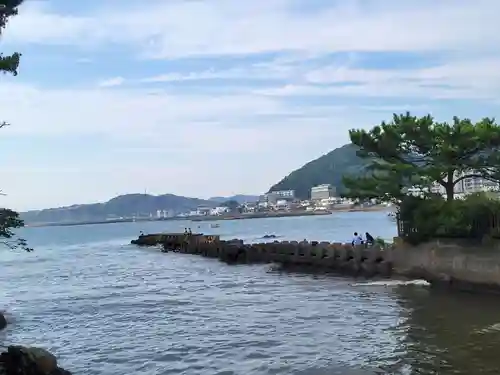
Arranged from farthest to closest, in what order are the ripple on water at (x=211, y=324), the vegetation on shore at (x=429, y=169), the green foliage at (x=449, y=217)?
the vegetation on shore at (x=429, y=169) → the green foliage at (x=449, y=217) → the ripple on water at (x=211, y=324)

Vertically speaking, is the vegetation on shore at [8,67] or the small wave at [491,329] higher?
the vegetation on shore at [8,67]

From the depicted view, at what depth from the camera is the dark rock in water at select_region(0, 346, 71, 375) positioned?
13008 mm

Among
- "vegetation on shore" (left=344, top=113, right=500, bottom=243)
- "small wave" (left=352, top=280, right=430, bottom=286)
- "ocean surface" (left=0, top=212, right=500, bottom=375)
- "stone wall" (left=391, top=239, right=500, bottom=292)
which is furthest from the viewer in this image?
"small wave" (left=352, top=280, right=430, bottom=286)

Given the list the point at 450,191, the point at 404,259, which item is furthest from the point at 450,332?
the point at 450,191

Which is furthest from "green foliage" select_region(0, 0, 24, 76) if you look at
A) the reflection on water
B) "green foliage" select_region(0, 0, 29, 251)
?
the reflection on water

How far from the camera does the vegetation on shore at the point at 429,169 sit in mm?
26219

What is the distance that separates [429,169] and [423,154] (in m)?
1.46

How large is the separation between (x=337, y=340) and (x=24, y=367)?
330 inches

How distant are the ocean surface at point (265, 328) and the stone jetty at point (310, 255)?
1773 millimetres

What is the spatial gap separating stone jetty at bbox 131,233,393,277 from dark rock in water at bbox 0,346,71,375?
19.9m

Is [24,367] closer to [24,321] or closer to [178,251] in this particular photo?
[24,321]

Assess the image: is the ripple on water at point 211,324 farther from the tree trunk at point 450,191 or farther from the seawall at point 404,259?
the tree trunk at point 450,191

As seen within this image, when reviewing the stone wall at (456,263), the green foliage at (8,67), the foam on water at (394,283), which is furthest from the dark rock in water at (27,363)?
the foam on water at (394,283)

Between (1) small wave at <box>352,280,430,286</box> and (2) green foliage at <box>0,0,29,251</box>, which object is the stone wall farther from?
(2) green foliage at <box>0,0,29,251</box>
